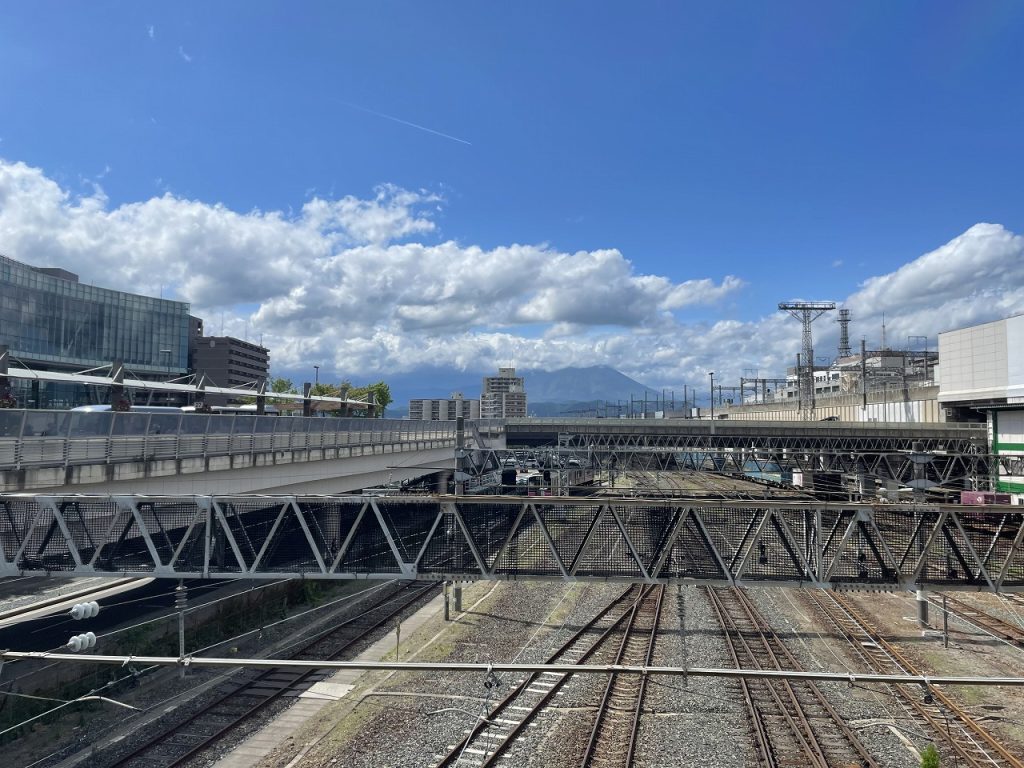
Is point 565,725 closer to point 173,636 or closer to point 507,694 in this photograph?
point 507,694

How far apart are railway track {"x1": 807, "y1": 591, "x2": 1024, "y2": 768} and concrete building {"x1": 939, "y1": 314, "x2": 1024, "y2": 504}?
26.5m

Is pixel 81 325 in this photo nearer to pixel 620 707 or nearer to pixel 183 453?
pixel 183 453

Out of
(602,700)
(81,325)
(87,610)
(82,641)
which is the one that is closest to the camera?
(82,641)

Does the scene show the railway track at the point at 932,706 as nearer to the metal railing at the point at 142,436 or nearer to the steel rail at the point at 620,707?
the steel rail at the point at 620,707

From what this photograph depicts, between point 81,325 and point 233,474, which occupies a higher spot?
point 81,325

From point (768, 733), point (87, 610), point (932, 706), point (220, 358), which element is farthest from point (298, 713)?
point (220, 358)

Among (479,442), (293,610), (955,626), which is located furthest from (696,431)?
(293,610)

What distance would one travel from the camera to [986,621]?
2331 cm

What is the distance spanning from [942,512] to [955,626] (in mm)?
11242

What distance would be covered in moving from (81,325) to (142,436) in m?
90.4

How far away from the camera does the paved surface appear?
1361 centimetres

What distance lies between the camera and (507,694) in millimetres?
16312

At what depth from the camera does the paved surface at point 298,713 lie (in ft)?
44.7

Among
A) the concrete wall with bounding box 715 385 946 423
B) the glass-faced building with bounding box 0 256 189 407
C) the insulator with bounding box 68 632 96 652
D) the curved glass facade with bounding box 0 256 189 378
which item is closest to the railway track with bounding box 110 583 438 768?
the insulator with bounding box 68 632 96 652
